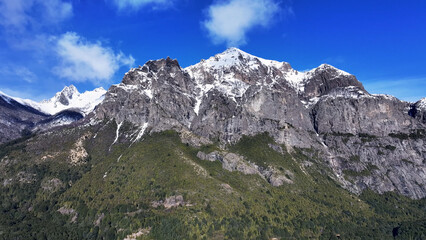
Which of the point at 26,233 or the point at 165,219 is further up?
the point at 165,219

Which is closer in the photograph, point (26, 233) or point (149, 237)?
point (149, 237)

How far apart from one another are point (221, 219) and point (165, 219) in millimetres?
33053

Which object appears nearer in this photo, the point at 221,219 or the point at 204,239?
the point at 204,239

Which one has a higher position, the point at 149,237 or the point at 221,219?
the point at 221,219

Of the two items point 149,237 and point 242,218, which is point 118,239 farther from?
point 242,218

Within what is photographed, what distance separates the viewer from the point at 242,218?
198375 millimetres

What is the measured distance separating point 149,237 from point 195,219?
89.5 ft

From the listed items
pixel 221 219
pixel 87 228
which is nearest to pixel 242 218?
pixel 221 219

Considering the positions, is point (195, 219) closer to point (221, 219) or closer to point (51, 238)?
point (221, 219)

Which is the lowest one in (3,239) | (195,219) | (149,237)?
(3,239)

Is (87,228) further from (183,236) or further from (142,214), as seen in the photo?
(183,236)

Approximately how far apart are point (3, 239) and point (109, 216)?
195 feet

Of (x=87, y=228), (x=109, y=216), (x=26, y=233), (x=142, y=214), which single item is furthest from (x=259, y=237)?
(x=26, y=233)

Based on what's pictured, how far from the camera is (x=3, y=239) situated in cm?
18612
